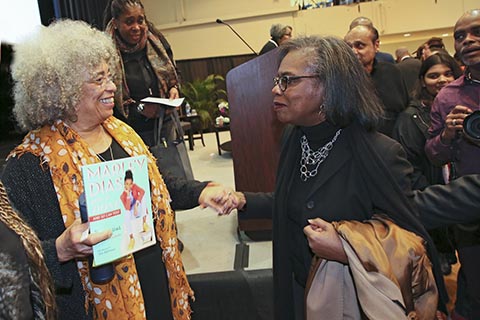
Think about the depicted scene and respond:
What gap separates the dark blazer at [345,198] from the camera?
1.37 meters

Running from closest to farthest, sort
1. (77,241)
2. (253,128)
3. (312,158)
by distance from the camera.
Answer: (77,241) → (312,158) → (253,128)

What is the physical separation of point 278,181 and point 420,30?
9.00m

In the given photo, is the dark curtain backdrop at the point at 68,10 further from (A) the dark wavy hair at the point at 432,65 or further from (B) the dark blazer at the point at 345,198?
(B) the dark blazer at the point at 345,198

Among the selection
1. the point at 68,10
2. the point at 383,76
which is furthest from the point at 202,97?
the point at 383,76

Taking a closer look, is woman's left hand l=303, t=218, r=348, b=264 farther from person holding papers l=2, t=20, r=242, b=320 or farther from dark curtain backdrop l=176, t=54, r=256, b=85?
dark curtain backdrop l=176, t=54, r=256, b=85

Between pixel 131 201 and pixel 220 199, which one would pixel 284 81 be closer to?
pixel 220 199

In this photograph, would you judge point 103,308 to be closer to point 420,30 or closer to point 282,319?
point 282,319

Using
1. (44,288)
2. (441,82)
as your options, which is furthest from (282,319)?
(441,82)

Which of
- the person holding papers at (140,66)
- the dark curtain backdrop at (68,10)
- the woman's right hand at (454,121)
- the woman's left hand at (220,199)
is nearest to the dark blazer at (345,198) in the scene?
the woman's left hand at (220,199)

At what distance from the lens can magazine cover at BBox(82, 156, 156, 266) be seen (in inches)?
44.2

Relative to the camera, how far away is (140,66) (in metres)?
2.74

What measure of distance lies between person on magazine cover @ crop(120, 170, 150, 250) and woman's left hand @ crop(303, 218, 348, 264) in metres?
0.51

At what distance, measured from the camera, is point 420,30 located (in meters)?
9.26

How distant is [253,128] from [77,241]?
2155mm
